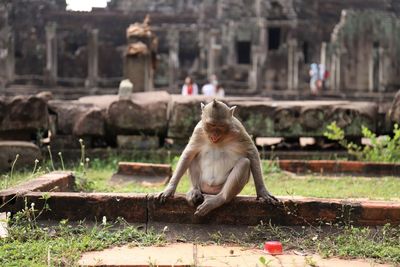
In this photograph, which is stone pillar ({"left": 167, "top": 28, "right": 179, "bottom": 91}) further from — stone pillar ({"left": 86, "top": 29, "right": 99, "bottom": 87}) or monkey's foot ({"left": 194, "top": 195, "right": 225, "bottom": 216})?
monkey's foot ({"left": 194, "top": 195, "right": 225, "bottom": 216})

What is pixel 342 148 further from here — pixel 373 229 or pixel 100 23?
pixel 100 23

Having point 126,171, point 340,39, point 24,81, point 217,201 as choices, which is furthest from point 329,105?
point 24,81

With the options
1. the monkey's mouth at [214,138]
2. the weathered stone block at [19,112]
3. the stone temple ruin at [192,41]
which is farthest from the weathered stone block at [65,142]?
the stone temple ruin at [192,41]

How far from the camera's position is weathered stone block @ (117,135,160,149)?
9.19 m

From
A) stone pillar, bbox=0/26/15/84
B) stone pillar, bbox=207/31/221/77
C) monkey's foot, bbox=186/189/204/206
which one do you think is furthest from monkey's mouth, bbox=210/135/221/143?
stone pillar, bbox=207/31/221/77

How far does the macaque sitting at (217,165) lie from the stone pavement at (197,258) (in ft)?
1.58

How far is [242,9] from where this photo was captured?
32.3m

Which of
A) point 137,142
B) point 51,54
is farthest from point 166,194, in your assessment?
point 51,54

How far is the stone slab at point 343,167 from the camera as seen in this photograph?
7.95m

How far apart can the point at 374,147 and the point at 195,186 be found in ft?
15.7

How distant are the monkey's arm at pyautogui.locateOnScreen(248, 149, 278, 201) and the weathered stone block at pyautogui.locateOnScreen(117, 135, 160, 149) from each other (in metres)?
4.66

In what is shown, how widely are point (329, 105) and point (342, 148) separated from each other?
78cm

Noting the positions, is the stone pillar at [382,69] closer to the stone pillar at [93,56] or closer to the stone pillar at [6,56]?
the stone pillar at [93,56]

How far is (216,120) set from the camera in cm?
441
